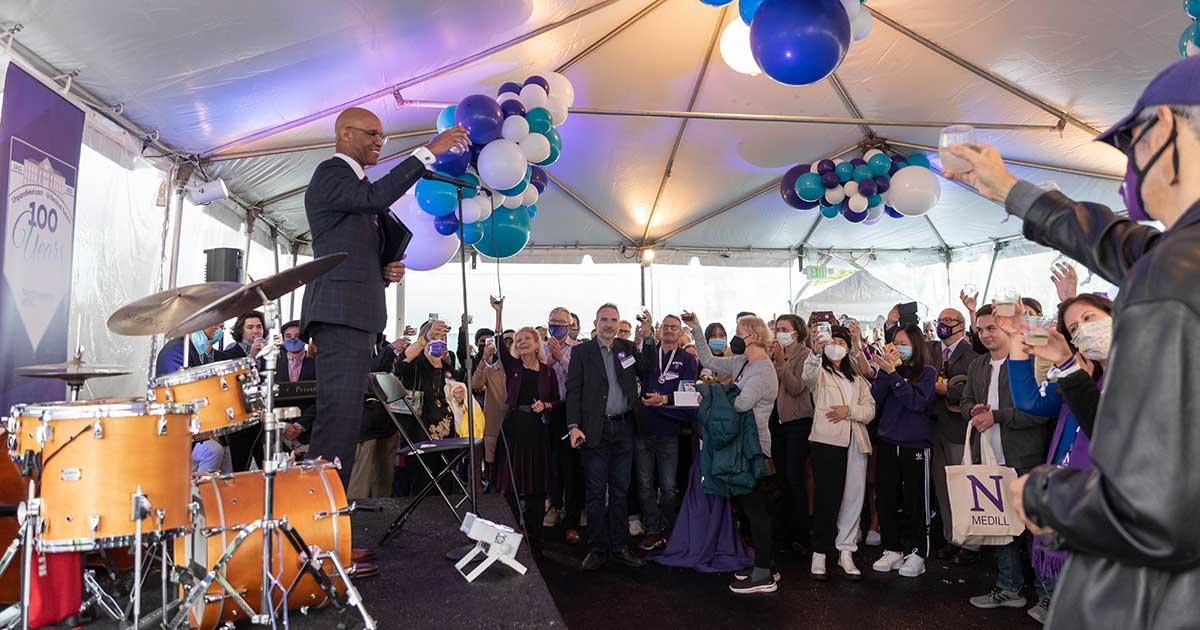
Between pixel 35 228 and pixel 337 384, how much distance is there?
7.01 ft

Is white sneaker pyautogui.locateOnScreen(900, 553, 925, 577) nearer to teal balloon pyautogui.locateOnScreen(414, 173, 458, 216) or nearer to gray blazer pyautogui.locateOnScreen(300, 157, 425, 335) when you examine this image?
gray blazer pyautogui.locateOnScreen(300, 157, 425, 335)

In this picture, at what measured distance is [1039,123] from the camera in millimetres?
6781

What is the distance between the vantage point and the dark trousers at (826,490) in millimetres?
4652

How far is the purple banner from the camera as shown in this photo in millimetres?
3402

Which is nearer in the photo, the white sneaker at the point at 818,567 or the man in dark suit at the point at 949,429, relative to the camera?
the white sneaker at the point at 818,567

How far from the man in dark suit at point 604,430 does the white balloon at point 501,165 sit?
3.70 feet

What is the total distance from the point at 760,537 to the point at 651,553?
1.00m

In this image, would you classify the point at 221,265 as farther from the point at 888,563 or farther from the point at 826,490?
the point at 888,563

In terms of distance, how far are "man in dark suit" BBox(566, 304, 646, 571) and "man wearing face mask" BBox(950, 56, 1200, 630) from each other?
3840 mm

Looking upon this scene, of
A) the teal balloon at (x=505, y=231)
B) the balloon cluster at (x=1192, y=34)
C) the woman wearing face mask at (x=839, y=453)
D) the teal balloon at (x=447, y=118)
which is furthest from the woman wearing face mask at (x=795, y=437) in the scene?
the teal balloon at (x=447, y=118)

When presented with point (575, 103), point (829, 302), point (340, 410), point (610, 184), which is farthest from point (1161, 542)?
point (829, 302)

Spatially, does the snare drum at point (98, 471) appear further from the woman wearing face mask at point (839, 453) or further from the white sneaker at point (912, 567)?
the white sneaker at point (912, 567)

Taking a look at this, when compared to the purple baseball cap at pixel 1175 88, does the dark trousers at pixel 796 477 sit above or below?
below

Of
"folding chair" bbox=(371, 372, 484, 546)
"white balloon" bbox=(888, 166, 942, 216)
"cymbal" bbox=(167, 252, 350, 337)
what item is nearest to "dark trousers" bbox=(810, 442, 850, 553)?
"folding chair" bbox=(371, 372, 484, 546)
